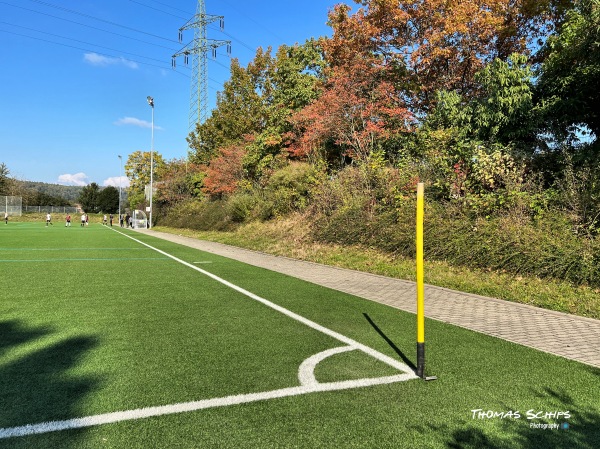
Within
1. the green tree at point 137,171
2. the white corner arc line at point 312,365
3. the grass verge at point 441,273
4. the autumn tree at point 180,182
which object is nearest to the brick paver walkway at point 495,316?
the grass verge at point 441,273

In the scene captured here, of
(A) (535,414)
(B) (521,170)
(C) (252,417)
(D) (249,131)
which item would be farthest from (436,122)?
(D) (249,131)

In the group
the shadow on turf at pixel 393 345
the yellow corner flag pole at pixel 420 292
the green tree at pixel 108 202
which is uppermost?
the green tree at pixel 108 202

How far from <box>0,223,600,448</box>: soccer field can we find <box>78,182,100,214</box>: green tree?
356 feet

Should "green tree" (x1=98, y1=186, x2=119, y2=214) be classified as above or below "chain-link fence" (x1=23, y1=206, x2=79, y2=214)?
above

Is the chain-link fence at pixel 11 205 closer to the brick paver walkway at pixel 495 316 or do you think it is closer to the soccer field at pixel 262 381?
the soccer field at pixel 262 381

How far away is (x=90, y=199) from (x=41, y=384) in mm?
113512

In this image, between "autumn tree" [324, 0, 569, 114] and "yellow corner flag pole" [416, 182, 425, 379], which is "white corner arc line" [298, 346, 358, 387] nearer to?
"yellow corner flag pole" [416, 182, 425, 379]

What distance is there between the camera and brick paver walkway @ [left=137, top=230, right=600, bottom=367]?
4.99 metres

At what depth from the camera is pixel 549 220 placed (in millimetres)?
8516

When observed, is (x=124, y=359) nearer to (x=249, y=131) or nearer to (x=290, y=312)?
(x=290, y=312)

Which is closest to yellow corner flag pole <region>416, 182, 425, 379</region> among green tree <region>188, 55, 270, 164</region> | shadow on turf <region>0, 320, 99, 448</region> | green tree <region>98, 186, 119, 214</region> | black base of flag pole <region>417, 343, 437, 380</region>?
black base of flag pole <region>417, 343, 437, 380</region>

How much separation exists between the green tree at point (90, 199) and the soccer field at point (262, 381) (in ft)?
356

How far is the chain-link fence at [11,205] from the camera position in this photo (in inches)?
2685

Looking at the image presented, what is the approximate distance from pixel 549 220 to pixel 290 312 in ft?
19.7
